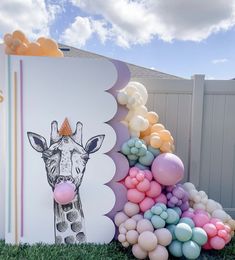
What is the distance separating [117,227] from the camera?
9.02 feet

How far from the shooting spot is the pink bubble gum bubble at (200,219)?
8.54 feet

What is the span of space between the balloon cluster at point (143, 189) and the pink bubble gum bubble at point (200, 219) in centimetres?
34

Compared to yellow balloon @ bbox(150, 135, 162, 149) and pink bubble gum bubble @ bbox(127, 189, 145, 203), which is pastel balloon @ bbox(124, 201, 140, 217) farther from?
yellow balloon @ bbox(150, 135, 162, 149)

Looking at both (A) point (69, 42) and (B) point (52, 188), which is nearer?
(B) point (52, 188)

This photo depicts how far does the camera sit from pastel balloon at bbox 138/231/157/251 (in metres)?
2.35

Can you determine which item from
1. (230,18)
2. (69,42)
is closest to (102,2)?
(69,42)

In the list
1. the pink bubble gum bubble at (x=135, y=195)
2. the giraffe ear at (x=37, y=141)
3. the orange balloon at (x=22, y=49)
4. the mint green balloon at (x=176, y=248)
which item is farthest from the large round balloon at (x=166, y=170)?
the orange balloon at (x=22, y=49)

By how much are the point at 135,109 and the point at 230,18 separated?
9.23 ft

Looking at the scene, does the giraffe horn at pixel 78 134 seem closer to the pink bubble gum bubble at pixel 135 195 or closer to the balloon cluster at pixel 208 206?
the pink bubble gum bubble at pixel 135 195

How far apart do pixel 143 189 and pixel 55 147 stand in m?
0.94

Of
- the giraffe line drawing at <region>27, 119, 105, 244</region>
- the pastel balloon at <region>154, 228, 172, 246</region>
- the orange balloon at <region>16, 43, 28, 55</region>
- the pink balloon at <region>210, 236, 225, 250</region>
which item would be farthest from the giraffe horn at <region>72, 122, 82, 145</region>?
the pink balloon at <region>210, 236, 225, 250</region>

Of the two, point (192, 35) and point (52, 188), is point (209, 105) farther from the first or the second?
point (192, 35)

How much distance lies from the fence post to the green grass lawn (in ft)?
3.03

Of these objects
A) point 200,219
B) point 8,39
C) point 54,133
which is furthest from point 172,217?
point 8,39
